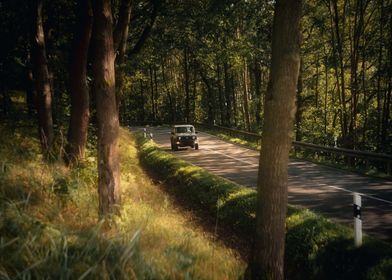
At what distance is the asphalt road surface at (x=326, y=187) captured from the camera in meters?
11.3

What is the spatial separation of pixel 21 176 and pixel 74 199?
3.29ft

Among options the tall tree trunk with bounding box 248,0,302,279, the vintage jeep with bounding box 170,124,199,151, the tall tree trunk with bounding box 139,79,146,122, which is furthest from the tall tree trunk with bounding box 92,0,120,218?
the tall tree trunk with bounding box 139,79,146,122

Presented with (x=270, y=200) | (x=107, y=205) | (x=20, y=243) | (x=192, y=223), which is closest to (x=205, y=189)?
(x=192, y=223)

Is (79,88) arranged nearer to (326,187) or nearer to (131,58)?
(131,58)

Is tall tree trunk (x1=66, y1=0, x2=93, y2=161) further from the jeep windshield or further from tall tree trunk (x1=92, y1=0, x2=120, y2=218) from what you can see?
the jeep windshield

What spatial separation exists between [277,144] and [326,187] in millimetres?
9541

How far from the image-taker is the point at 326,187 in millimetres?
15484

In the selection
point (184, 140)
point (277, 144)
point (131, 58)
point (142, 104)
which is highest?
point (131, 58)

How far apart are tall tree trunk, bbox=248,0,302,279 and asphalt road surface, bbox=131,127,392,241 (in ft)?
13.3

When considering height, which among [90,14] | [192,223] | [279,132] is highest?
[90,14]

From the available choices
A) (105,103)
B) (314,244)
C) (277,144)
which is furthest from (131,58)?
(277,144)

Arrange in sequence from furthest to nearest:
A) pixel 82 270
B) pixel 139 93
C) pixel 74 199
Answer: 1. pixel 139 93
2. pixel 74 199
3. pixel 82 270

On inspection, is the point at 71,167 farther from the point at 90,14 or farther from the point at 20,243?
the point at 20,243

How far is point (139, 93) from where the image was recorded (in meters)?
75.2
